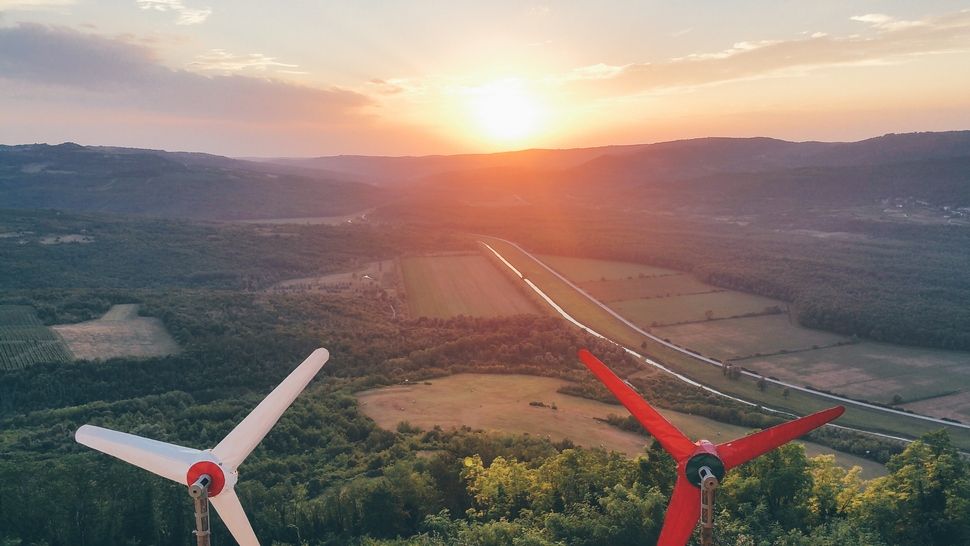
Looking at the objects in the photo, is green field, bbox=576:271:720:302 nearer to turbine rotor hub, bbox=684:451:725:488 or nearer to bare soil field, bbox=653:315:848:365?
bare soil field, bbox=653:315:848:365

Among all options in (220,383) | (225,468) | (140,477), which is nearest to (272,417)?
(225,468)

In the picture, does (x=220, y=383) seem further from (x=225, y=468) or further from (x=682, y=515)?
(x=682, y=515)

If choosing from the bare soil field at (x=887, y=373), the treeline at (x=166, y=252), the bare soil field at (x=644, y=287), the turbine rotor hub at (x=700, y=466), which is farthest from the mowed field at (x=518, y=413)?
the treeline at (x=166, y=252)

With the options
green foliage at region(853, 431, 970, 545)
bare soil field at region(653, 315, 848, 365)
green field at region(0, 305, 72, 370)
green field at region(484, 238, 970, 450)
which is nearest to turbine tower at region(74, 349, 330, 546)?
green foliage at region(853, 431, 970, 545)

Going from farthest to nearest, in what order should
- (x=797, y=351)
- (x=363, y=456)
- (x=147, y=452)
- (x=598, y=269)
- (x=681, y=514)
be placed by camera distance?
(x=598, y=269), (x=797, y=351), (x=363, y=456), (x=147, y=452), (x=681, y=514)

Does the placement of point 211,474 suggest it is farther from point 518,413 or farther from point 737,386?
point 737,386

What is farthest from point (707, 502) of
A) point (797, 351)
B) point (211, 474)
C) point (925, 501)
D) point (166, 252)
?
point (166, 252)

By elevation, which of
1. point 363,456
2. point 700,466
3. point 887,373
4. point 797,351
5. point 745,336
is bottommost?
point 887,373
